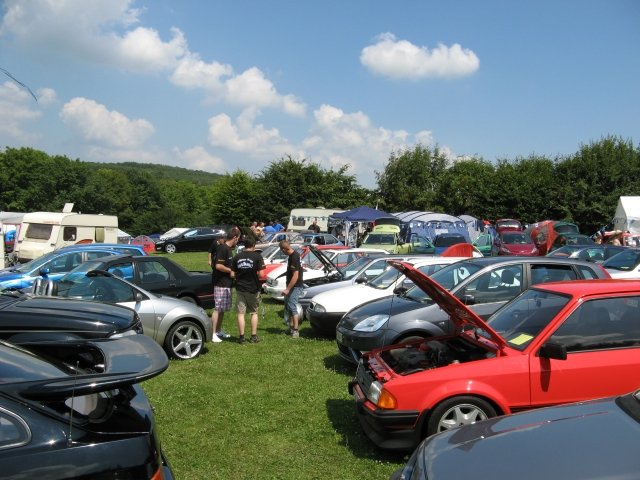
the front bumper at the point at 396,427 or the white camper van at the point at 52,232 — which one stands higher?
the white camper van at the point at 52,232

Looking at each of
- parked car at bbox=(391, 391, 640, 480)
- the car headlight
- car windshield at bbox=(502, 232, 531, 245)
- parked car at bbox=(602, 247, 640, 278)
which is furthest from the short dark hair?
car windshield at bbox=(502, 232, 531, 245)

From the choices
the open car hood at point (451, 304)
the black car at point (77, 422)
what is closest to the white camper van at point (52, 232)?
the open car hood at point (451, 304)

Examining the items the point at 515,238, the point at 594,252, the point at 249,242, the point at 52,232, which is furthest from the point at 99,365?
the point at 515,238

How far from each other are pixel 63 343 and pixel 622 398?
3525 mm

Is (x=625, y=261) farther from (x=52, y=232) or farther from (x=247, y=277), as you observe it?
(x=52, y=232)

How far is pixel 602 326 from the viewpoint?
4676mm

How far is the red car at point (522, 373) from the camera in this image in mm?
4469

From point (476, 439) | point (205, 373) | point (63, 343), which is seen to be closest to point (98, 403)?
point (63, 343)

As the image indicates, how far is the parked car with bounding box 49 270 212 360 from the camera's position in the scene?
8305mm

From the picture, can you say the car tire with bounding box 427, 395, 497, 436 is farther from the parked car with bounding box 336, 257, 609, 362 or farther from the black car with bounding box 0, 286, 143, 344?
the black car with bounding box 0, 286, 143, 344

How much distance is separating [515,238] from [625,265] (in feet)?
50.0

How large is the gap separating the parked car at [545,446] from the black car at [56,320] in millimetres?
4006

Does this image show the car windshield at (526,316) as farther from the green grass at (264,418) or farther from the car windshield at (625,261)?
the car windshield at (625,261)

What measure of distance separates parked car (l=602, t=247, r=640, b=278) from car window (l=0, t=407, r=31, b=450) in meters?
13.2
